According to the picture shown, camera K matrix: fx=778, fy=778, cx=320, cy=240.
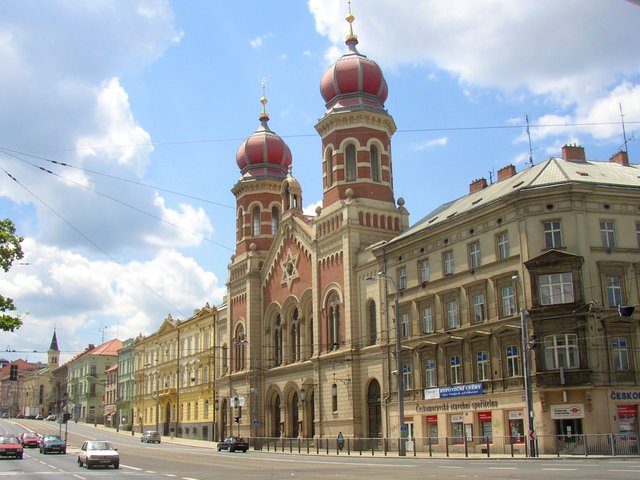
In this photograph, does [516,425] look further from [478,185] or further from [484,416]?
[478,185]

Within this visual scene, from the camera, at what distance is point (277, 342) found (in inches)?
2660

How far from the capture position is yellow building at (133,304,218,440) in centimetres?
7962

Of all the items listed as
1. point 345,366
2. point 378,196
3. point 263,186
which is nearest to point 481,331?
point 345,366

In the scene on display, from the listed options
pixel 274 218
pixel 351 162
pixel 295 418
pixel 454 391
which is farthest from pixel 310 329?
pixel 454 391

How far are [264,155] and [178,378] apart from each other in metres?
28.6

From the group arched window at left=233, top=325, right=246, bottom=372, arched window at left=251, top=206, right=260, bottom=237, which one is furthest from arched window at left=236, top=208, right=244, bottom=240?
arched window at left=233, top=325, right=246, bottom=372

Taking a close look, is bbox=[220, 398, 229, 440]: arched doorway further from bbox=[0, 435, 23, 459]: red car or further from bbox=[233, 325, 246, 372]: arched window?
bbox=[0, 435, 23, 459]: red car

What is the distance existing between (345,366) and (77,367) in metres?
99.5

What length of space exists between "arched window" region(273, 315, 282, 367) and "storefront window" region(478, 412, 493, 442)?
25.9 m

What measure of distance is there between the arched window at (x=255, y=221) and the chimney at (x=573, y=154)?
3473 cm

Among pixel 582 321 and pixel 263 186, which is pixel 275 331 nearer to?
pixel 263 186

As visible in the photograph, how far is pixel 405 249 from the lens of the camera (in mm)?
50531

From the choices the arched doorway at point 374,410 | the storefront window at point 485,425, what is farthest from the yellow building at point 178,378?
the storefront window at point 485,425

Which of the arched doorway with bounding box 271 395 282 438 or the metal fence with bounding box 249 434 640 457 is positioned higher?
the arched doorway with bounding box 271 395 282 438
